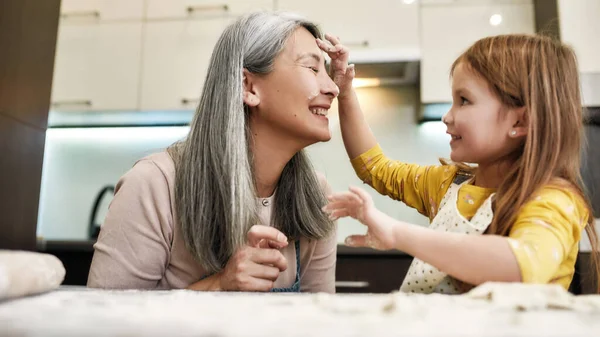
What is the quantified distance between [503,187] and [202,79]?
1.94m

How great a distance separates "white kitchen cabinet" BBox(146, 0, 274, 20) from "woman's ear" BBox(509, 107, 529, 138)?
72.9 inches

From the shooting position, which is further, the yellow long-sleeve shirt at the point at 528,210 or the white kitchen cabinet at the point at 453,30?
the white kitchen cabinet at the point at 453,30

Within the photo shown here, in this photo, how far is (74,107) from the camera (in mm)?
2588

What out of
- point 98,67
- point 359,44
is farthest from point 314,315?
point 98,67

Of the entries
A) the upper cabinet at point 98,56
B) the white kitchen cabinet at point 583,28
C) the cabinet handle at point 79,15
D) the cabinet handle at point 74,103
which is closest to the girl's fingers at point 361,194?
the white kitchen cabinet at point 583,28

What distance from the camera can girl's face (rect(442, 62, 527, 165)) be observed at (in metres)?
0.84

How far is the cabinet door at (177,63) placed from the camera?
2.51 m

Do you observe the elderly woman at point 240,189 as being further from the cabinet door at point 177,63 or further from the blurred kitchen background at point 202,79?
the cabinet door at point 177,63

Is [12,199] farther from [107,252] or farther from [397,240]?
[397,240]

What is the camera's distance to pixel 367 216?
0.66m

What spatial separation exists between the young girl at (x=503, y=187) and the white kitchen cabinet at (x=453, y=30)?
1.38 meters

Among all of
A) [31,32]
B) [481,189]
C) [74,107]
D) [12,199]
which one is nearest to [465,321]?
[481,189]

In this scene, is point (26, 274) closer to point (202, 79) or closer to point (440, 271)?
point (440, 271)

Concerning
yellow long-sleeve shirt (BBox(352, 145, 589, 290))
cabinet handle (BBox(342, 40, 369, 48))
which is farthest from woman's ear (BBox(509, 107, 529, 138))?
cabinet handle (BBox(342, 40, 369, 48))
